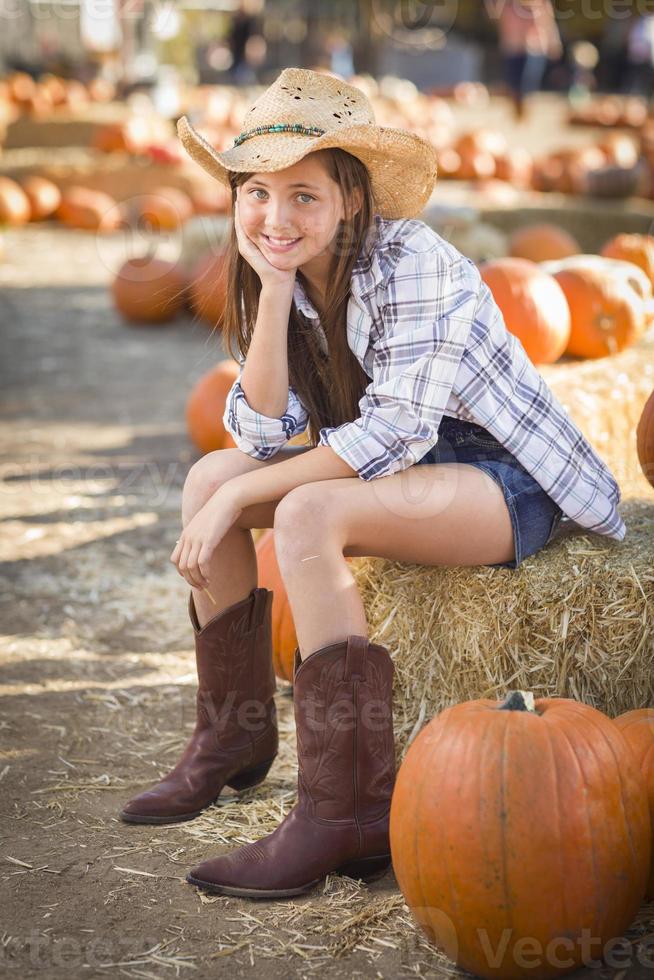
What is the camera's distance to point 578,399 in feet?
11.2

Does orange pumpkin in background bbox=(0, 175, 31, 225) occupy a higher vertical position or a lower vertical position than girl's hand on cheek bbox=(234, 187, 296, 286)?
higher

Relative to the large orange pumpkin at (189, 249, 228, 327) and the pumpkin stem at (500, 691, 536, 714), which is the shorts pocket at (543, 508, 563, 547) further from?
the large orange pumpkin at (189, 249, 228, 327)

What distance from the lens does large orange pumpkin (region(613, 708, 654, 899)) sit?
1.94 metres

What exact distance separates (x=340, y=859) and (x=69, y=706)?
3.40 feet

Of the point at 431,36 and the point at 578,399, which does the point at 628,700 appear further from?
the point at 431,36

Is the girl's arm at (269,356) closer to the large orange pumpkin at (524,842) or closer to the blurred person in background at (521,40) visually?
the large orange pumpkin at (524,842)

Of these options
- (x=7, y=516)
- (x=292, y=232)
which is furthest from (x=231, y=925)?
(x=7, y=516)

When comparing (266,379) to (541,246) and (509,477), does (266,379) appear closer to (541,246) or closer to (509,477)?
(509,477)

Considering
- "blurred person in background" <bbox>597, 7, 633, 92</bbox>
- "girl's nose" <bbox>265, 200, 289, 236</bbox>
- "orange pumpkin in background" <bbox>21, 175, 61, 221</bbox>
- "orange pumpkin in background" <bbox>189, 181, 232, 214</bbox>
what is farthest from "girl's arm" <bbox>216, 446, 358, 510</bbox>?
"blurred person in background" <bbox>597, 7, 633, 92</bbox>

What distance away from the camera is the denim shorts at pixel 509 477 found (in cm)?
222

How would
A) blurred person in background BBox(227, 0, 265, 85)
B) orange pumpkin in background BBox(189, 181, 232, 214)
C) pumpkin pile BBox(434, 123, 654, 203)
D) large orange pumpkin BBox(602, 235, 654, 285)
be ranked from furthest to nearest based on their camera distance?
blurred person in background BBox(227, 0, 265, 85), pumpkin pile BBox(434, 123, 654, 203), orange pumpkin in background BBox(189, 181, 232, 214), large orange pumpkin BBox(602, 235, 654, 285)

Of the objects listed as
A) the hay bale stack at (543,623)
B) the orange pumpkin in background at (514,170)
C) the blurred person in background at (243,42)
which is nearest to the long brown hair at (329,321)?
the hay bale stack at (543,623)

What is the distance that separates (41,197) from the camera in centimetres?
1050

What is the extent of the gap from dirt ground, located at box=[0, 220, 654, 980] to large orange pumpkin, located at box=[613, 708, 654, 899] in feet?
0.68
